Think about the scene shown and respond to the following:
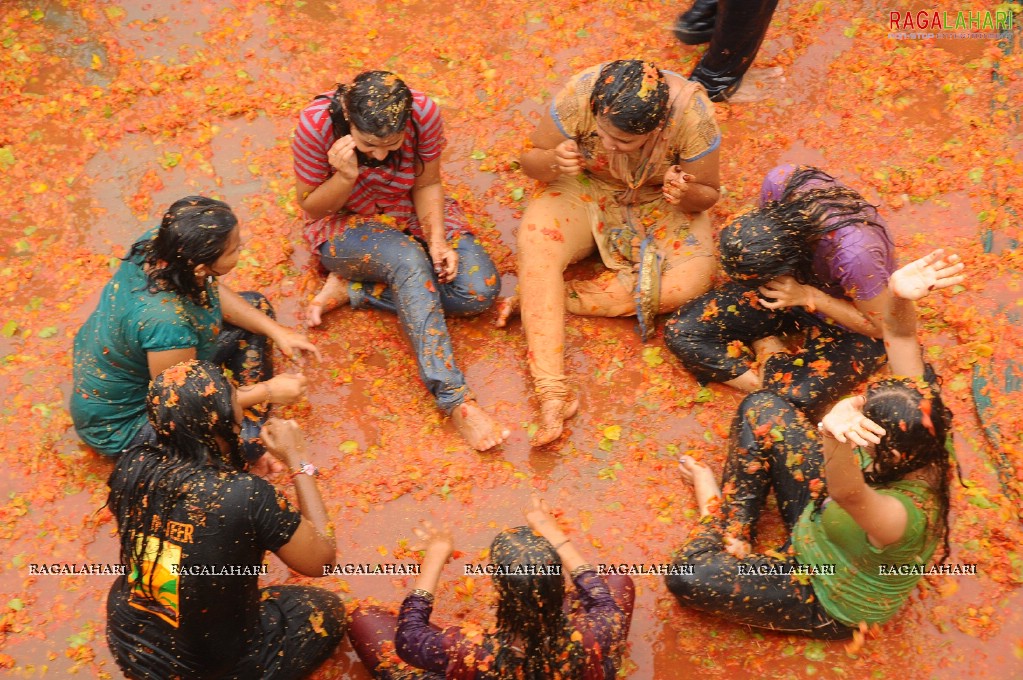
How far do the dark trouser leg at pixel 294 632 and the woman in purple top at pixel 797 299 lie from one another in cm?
200

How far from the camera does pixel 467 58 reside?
5906mm

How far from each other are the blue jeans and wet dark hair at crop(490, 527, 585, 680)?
1.40m

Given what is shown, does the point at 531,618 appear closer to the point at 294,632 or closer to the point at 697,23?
the point at 294,632

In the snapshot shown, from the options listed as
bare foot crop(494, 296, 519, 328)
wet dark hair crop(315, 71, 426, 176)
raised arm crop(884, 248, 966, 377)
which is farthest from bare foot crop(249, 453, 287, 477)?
raised arm crop(884, 248, 966, 377)

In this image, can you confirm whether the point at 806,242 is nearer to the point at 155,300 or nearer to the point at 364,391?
the point at 364,391

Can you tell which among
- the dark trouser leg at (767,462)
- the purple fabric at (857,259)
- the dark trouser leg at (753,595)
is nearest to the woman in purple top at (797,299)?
the purple fabric at (857,259)

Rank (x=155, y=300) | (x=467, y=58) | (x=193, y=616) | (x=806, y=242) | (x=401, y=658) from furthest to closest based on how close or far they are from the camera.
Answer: (x=467, y=58) → (x=806, y=242) → (x=155, y=300) → (x=401, y=658) → (x=193, y=616)

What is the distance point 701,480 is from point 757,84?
274 cm

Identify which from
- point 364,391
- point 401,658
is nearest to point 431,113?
point 364,391

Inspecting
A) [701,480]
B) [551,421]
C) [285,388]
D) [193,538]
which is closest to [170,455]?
[193,538]

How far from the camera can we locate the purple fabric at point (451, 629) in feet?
10.5

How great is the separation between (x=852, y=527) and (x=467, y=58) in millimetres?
3814

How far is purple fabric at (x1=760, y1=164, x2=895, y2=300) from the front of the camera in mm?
3965

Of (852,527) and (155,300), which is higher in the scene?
(155,300)
